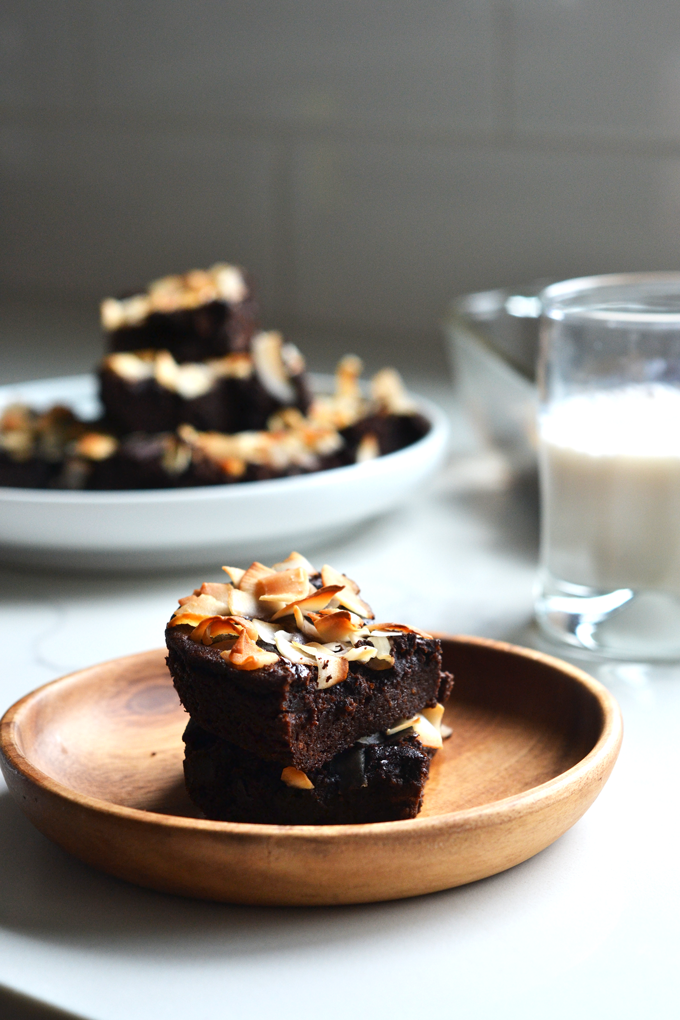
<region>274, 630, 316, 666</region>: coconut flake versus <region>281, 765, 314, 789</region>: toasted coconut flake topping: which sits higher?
<region>274, 630, 316, 666</region>: coconut flake

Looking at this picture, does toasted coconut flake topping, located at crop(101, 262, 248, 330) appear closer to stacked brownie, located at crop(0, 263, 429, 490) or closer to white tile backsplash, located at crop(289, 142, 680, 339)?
stacked brownie, located at crop(0, 263, 429, 490)

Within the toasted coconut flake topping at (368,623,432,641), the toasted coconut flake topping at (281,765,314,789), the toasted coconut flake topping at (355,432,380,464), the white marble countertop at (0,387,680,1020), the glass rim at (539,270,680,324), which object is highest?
the glass rim at (539,270,680,324)

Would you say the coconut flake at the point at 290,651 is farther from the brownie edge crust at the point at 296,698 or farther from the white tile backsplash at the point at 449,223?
the white tile backsplash at the point at 449,223

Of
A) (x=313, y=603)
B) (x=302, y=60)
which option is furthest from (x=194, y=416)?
(x=302, y=60)

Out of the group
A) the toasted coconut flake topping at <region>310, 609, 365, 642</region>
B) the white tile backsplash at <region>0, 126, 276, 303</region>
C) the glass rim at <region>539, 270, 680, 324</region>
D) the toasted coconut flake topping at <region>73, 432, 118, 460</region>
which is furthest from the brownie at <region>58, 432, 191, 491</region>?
the white tile backsplash at <region>0, 126, 276, 303</region>

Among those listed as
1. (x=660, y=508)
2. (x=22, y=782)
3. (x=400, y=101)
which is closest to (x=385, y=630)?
(x=22, y=782)

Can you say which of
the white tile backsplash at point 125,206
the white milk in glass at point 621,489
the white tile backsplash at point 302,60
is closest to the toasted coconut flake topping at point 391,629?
the white milk in glass at point 621,489

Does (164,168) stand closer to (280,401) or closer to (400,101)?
(400,101)
